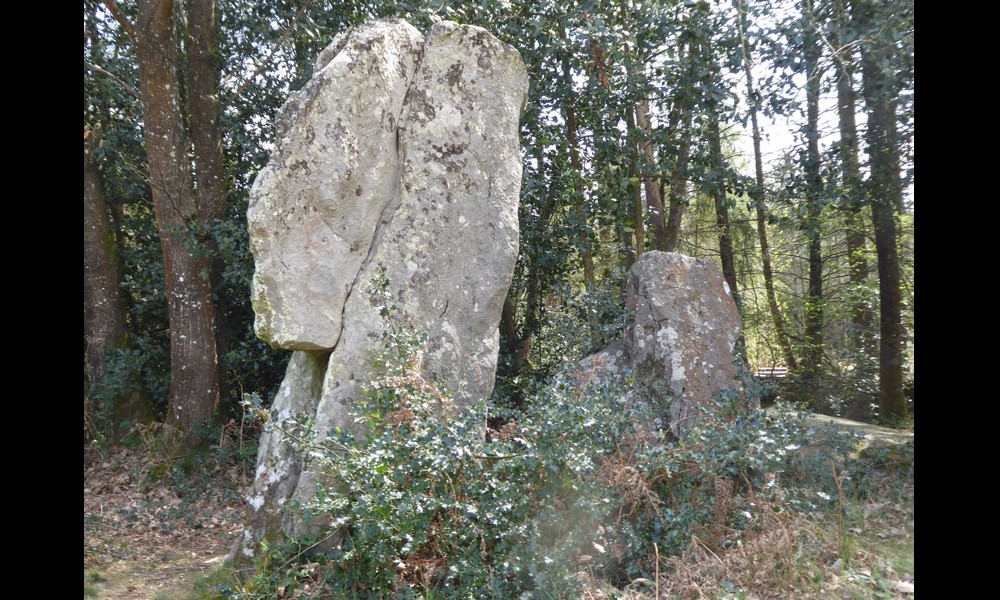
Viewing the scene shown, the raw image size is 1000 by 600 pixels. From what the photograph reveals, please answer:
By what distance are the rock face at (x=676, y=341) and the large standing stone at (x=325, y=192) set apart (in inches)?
88.1

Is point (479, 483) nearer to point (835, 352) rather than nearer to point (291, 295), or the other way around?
point (291, 295)

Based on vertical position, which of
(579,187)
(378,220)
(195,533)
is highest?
(579,187)

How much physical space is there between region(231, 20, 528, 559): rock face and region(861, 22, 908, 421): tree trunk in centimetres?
358

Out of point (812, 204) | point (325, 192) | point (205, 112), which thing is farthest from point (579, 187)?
point (325, 192)

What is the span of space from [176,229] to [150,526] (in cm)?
273

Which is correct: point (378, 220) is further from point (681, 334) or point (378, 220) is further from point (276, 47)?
point (276, 47)

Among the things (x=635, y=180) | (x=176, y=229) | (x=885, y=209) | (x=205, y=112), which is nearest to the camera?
(x=176, y=229)

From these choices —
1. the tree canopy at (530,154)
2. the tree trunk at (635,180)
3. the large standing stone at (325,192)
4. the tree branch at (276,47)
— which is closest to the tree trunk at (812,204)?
the tree canopy at (530,154)

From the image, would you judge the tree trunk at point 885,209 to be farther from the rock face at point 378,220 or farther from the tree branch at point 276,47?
the tree branch at point 276,47

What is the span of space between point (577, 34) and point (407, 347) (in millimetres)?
4093

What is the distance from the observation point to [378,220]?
4.97m

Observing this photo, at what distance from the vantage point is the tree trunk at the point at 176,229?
6574 millimetres

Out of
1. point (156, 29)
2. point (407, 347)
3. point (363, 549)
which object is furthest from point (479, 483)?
point (156, 29)

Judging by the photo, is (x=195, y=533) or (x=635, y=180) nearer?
(x=195, y=533)
